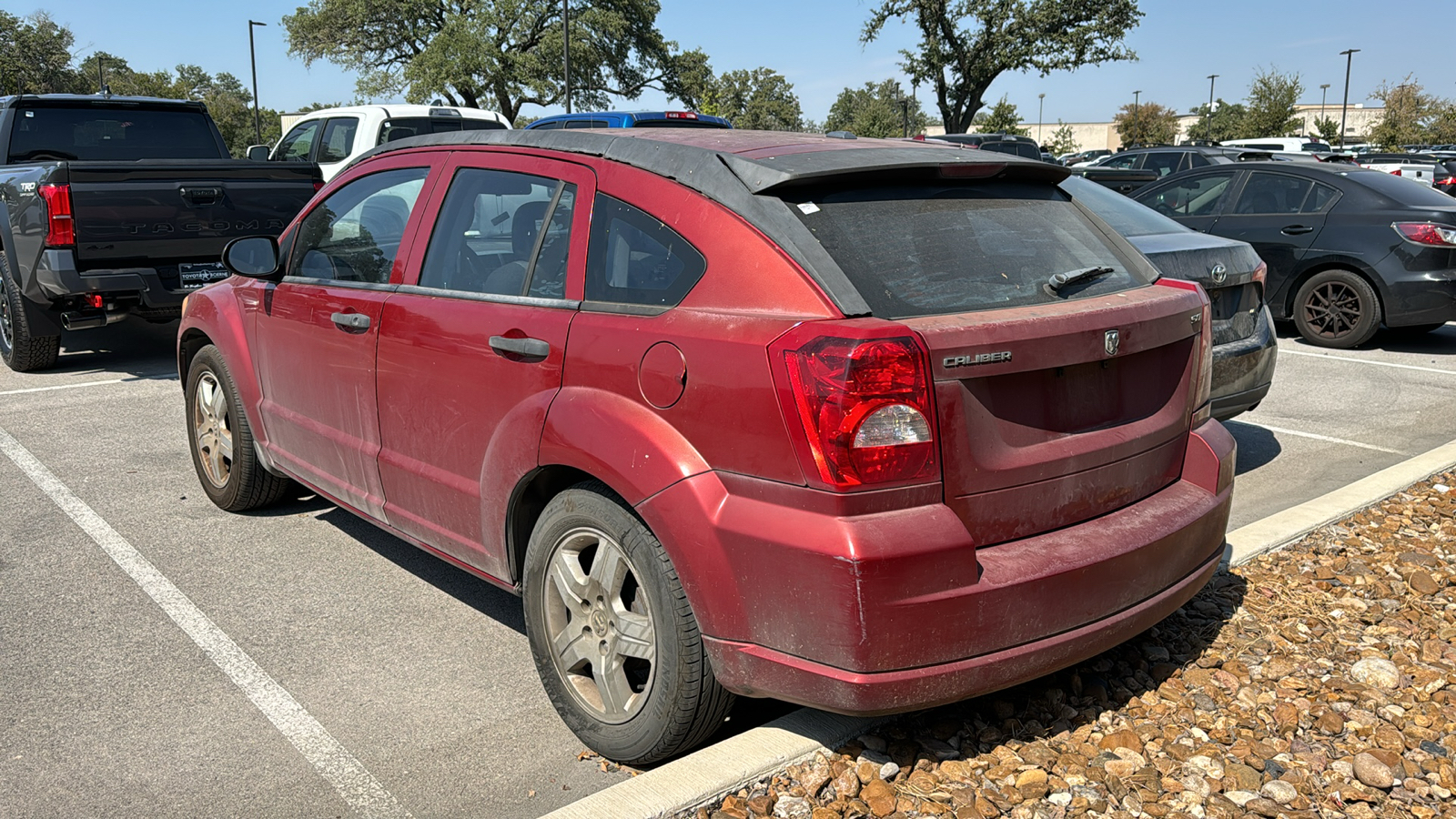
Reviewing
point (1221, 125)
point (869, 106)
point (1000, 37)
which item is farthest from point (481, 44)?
point (869, 106)

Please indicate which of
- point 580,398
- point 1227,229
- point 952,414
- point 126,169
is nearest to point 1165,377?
point 952,414

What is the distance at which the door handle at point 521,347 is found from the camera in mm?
3143

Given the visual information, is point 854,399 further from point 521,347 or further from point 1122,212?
point 1122,212

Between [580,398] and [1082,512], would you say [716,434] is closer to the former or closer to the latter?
[580,398]

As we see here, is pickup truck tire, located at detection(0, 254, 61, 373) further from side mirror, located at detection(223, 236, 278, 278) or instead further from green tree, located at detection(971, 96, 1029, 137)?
green tree, located at detection(971, 96, 1029, 137)

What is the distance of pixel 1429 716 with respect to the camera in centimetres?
319

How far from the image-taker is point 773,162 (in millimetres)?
2922

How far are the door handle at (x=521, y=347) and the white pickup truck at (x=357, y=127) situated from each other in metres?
10.3

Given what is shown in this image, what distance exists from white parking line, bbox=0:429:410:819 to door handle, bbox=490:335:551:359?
4.01 feet

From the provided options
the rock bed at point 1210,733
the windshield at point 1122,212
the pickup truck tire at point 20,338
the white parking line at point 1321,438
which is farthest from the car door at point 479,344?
the pickup truck tire at point 20,338

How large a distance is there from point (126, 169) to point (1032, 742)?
7.28 meters

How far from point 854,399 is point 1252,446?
16.1 feet

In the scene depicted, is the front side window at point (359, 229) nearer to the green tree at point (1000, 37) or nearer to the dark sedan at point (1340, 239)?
the dark sedan at point (1340, 239)

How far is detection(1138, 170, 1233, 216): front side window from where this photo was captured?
10.6 metres
